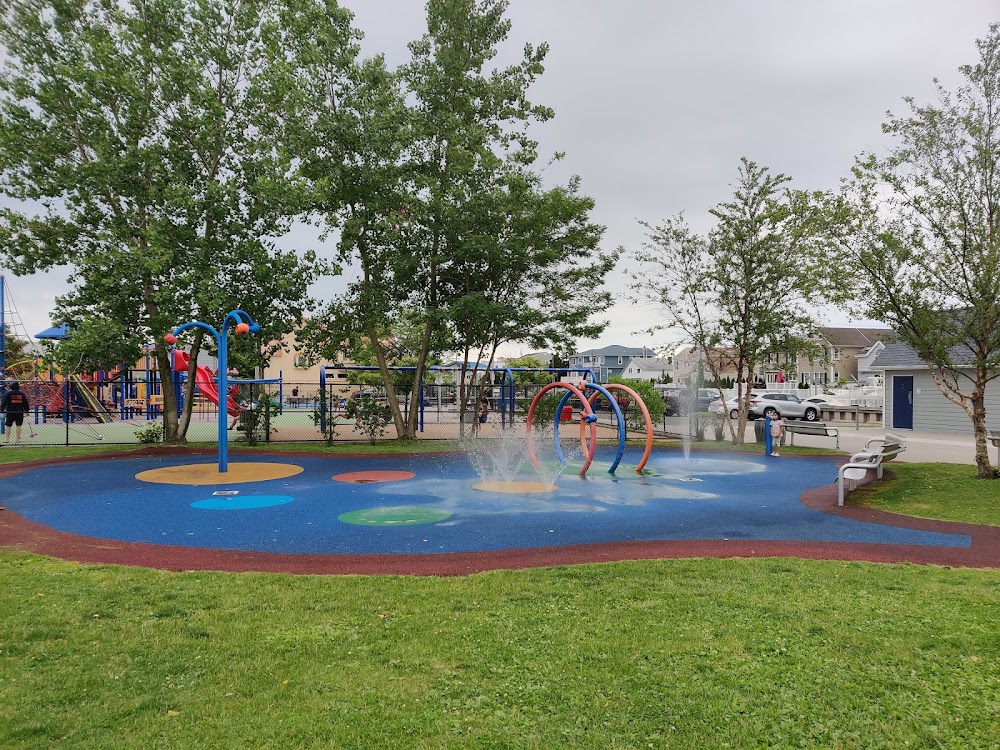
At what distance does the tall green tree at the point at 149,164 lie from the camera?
53.9ft

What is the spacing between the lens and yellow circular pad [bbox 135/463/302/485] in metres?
12.8

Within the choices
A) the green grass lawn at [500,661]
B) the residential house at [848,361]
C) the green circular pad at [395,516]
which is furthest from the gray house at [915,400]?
the residential house at [848,361]

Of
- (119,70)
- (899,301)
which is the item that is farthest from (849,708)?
(119,70)

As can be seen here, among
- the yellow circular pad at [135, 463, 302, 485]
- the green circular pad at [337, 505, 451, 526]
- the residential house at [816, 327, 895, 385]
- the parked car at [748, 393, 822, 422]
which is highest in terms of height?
the residential house at [816, 327, 895, 385]

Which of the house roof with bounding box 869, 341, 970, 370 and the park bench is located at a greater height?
the house roof with bounding box 869, 341, 970, 370

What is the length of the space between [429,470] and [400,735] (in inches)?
447

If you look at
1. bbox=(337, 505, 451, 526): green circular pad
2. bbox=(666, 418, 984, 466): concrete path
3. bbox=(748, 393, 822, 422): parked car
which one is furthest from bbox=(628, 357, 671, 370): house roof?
bbox=(337, 505, 451, 526): green circular pad

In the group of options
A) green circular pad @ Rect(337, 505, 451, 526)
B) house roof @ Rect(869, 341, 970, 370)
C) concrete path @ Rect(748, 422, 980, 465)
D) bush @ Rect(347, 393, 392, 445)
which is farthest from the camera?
house roof @ Rect(869, 341, 970, 370)

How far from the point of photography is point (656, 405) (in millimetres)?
24641

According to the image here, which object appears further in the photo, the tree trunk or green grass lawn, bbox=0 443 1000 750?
the tree trunk

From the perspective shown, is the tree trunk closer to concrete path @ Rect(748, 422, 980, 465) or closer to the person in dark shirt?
concrete path @ Rect(748, 422, 980, 465)

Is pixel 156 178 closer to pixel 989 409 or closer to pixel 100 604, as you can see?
pixel 100 604

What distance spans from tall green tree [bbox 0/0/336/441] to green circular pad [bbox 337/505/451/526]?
8.80m

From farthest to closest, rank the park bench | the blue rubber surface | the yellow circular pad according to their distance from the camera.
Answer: the yellow circular pad
the park bench
the blue rubber surface
